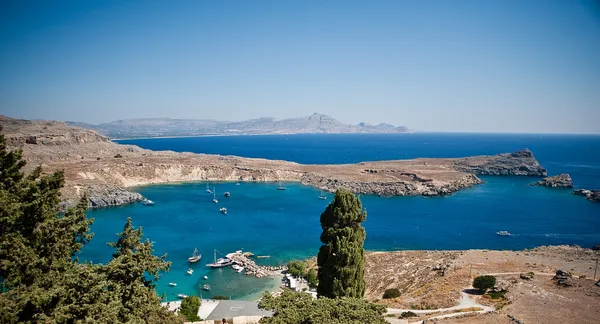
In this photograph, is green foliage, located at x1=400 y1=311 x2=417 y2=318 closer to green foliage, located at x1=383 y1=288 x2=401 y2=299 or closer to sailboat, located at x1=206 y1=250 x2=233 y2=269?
green foliage, located at x1=383 y1=288 x2=401 y2=299

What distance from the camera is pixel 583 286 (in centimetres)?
3177

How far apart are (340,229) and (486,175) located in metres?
130

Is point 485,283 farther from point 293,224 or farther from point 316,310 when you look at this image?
point 293,224

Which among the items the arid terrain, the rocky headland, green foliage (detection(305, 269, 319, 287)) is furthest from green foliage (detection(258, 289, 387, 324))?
the rocky headland

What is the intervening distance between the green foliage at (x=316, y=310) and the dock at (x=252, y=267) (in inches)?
1159

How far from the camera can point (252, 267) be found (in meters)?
46.6

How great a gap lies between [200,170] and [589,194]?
Answer: 117 meters

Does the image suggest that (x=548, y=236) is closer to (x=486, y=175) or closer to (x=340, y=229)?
(x=340, y=229)

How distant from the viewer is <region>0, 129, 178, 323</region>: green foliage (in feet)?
40.6

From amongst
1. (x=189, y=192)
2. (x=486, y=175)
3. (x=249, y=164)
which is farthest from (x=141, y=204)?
(x=486, y=175)

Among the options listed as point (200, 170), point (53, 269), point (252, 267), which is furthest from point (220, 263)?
point (200, 170)

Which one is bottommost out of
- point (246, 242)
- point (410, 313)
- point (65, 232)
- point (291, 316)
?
point (246, 242)

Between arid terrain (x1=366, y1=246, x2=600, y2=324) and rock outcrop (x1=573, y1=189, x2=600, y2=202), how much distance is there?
54.8 meters

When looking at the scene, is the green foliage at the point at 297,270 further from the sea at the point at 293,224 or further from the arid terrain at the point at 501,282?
the arid terrain at the point at 501,282
